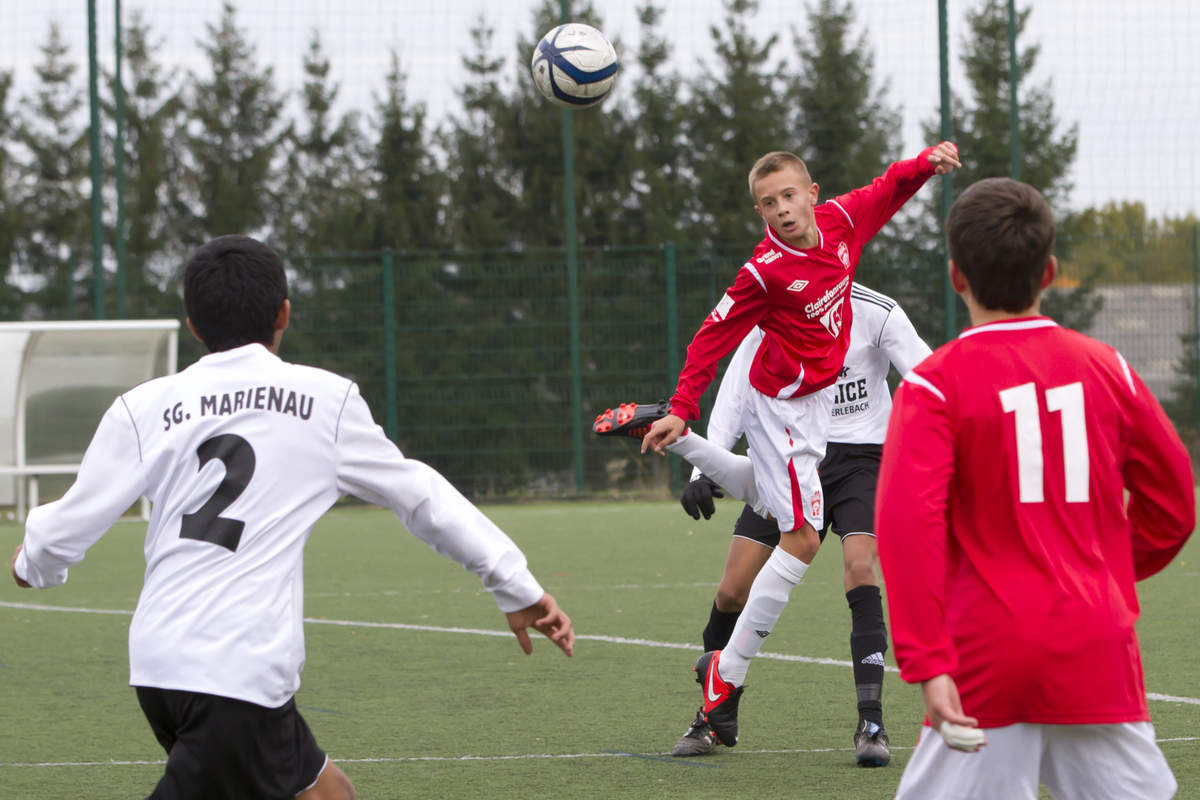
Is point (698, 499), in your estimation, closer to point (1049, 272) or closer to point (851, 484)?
point (851, 484)

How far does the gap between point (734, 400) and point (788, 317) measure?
0.34m

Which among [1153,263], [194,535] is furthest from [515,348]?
[194,535]

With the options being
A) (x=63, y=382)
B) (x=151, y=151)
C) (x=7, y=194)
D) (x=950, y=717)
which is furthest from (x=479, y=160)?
(x=950, y=717)

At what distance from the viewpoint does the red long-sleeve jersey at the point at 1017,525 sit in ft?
8.20

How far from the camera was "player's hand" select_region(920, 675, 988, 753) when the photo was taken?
2.42 m

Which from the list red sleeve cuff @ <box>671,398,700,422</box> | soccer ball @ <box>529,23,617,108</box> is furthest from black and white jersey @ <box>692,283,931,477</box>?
soccer ball @ <box>529,23,617,108</box>

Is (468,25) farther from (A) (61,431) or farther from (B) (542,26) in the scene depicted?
(A) (61,431)

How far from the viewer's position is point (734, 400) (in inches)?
218

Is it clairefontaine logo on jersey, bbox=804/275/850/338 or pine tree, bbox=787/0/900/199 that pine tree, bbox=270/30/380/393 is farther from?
clairefontaine logo on jersey, bbox=804/275/850/338

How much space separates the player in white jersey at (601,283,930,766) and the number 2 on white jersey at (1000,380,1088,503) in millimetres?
2504

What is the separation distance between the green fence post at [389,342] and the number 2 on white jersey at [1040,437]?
1341 centimetres

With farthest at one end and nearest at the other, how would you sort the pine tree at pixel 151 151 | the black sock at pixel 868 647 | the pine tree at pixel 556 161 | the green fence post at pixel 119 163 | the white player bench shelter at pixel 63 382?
1. the pine tree at pixel 151 151
2. the pine tree at pixel 556 161
3. the green fence post at pixel 119 163
4. the white player bench shelter at pixel 63 382
5. the black sock at pixel 868 647

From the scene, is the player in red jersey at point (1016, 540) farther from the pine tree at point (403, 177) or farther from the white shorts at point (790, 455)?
the pine tree at point (403, 177)

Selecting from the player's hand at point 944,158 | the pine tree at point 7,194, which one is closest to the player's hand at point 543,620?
the player's hand at point 944,158
